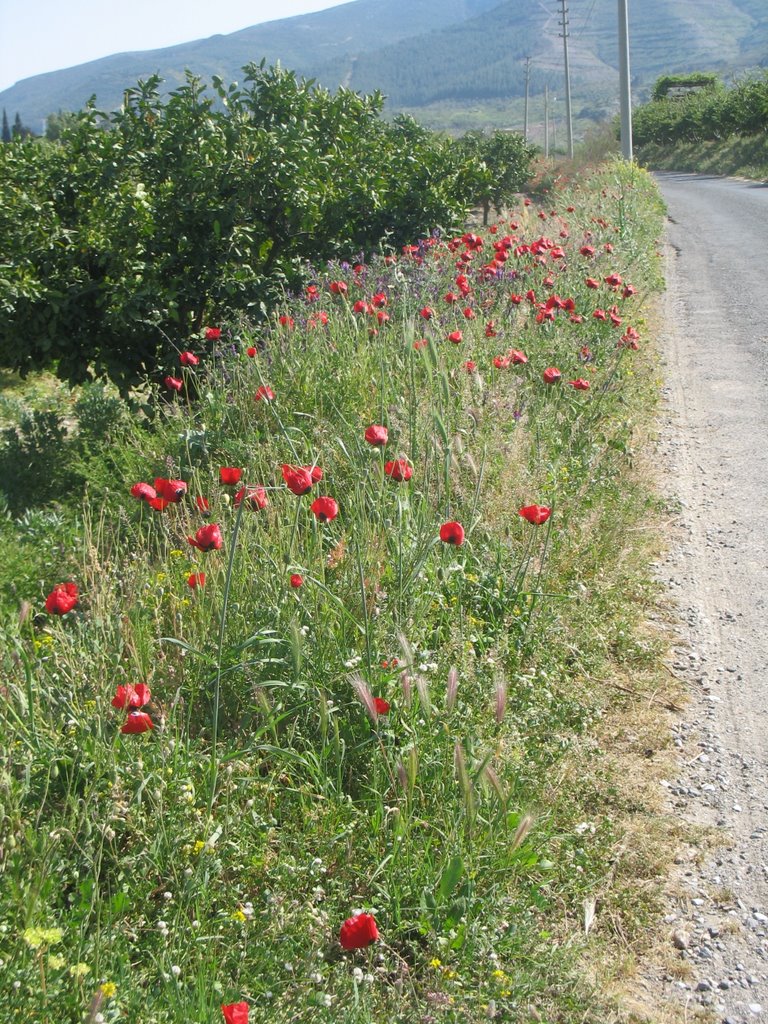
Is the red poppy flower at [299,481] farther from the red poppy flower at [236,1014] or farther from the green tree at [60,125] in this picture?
the green tree at [60,125]

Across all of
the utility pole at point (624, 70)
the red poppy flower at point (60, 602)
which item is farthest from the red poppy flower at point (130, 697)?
the utility pole at point (624, 70)

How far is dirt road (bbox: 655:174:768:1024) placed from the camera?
2.46 meters

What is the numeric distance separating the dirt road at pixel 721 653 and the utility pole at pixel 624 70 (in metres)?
15.1

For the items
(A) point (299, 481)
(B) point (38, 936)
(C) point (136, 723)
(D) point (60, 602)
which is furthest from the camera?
(A) point (299, 481)

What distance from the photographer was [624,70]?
22750 mm

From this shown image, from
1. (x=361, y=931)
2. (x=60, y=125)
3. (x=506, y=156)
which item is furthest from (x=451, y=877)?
(x=506, y=156)

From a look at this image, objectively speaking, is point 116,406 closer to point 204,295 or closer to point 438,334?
point 204,295

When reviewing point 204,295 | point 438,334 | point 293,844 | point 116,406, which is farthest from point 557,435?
point 204,295

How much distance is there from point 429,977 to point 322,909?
0.30 m

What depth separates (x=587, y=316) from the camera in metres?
6.86

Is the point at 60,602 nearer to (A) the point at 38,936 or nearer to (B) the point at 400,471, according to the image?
(A) the point at 38,936

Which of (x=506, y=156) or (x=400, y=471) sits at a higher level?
(x=506, y=156)

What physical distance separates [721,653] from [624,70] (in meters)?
22.3

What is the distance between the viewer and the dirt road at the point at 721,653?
2465 mm
